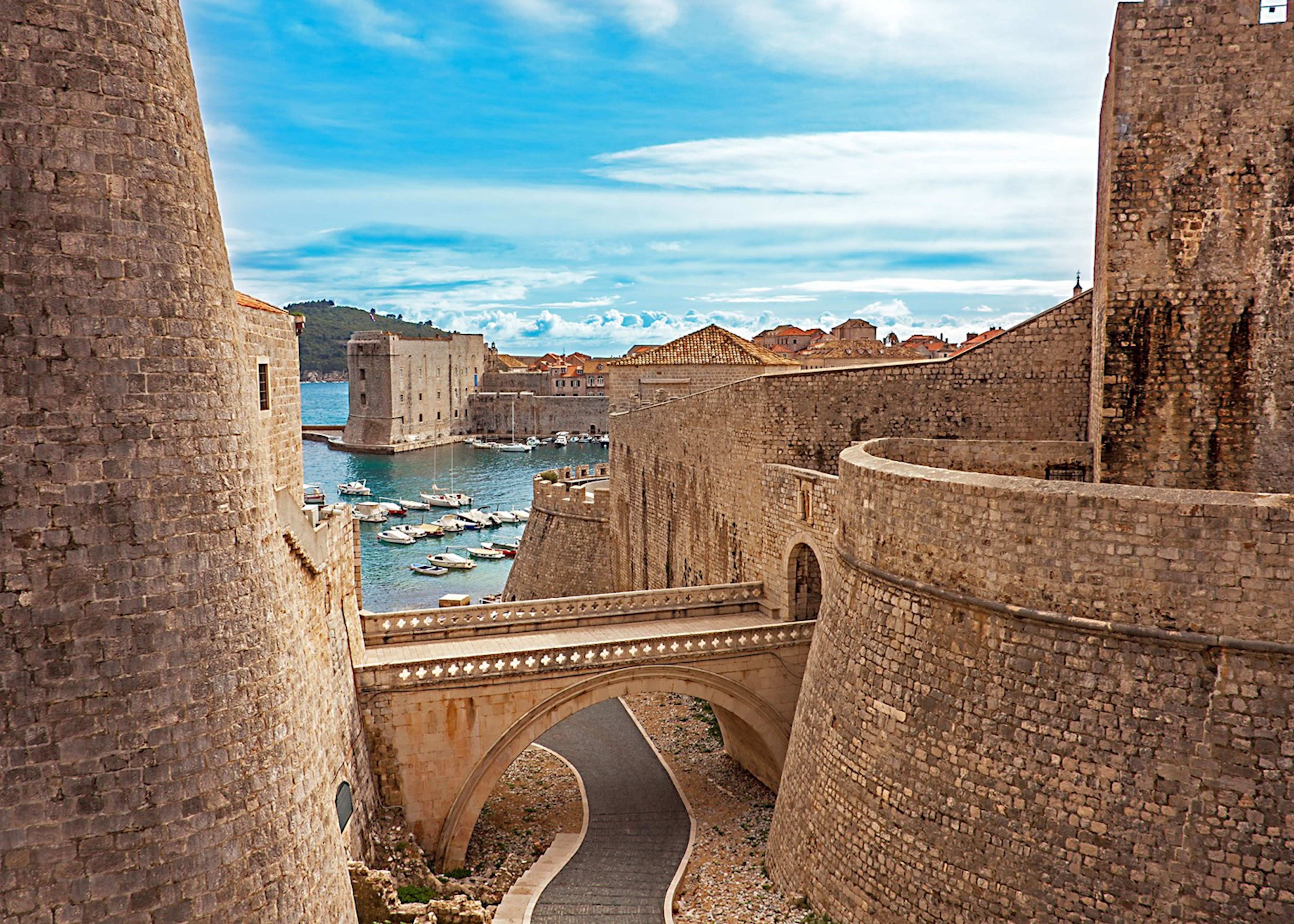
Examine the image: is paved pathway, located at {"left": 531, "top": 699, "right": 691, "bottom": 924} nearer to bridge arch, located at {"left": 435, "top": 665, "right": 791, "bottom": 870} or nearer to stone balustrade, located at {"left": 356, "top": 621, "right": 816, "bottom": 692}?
bridge arch, located at {"left": 435, "top": 665, "right": 791, "bottom": 870}

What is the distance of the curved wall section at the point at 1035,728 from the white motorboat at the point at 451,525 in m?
40.7

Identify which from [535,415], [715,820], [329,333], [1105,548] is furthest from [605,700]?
[329,333]

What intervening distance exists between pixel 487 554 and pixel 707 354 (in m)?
20.4

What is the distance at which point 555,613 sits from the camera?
16547 mm

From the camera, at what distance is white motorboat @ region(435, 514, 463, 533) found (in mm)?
49812

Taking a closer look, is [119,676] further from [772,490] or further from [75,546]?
[772,490]

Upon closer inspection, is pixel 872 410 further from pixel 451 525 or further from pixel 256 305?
pixel 451 525

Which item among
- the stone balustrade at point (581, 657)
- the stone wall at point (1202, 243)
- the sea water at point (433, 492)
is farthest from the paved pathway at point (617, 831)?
the sea water at point (433, 492)

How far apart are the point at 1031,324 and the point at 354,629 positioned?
473 inches

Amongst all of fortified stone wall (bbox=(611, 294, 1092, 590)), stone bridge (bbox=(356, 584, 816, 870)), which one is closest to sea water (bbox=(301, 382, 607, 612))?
fortified stone wall (bbox=(611, 294, 1092, 590))

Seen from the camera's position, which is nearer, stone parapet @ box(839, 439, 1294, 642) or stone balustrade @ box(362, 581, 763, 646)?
stone parapet @ box(839, 439, 1294, 642)

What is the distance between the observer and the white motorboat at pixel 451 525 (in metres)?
49.8

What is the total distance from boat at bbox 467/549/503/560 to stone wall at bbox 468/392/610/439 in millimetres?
42052

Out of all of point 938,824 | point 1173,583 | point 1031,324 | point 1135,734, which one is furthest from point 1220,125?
point 938,824
